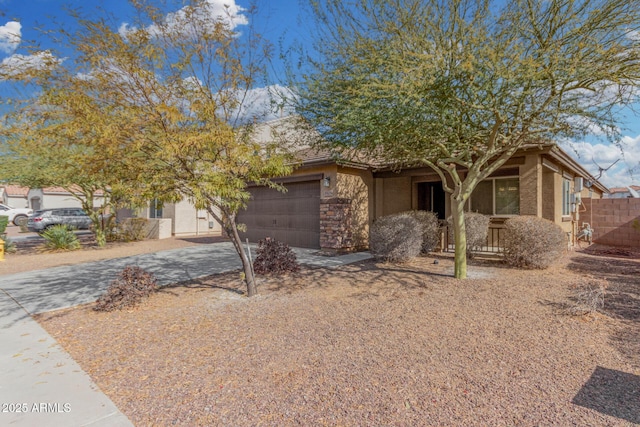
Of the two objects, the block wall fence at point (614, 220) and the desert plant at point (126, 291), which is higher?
the block wall fence at point (614, 220)

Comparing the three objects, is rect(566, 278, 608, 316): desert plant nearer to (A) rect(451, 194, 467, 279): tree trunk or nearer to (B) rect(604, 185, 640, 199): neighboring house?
(A) rect(451, 194, 467, 279): tree trunk

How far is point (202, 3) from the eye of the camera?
5715 millimetres

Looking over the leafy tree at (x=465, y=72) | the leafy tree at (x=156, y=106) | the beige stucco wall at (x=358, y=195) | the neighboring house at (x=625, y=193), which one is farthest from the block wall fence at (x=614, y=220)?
the leafy tree at (x=156, y=106)

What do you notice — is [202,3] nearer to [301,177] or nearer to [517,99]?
[517,99]

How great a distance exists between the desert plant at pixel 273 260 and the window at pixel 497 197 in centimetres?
664

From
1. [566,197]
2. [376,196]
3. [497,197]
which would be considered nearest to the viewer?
[497,197]

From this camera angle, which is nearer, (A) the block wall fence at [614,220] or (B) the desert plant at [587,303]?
(B) the desert plant at [587,303]

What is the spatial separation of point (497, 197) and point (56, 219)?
24145 millimetres

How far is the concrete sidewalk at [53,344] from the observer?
281 centimetres

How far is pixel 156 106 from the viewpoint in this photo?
188 inches

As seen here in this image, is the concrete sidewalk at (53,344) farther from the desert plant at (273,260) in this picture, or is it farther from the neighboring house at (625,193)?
the neighboring house at (625,193)

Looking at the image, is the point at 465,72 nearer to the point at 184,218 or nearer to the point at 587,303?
the point at 587,303

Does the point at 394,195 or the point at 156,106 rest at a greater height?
the point at 156,106

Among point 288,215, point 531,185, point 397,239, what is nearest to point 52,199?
point 288,215
